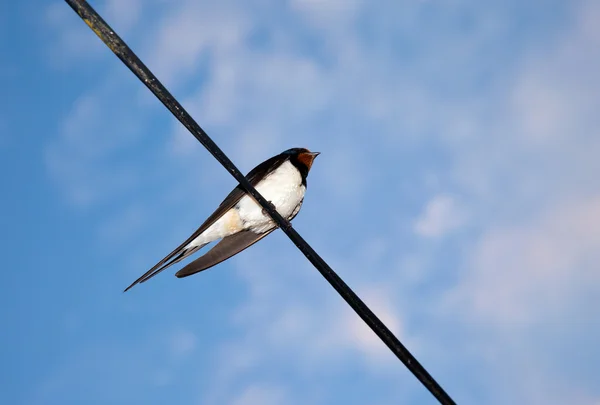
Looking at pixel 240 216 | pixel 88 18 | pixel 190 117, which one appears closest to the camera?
pixel 88 18

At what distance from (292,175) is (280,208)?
306 mm

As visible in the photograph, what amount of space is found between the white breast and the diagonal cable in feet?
8.24

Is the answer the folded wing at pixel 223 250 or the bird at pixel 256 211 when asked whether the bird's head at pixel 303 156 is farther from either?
the folded wing at pixel 223 250

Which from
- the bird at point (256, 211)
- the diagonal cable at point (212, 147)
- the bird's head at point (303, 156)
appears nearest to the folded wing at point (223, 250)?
the bird at point (256, 211)

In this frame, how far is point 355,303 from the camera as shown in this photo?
2.11 metres

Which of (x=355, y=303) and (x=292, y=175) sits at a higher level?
(x=292, y=175)

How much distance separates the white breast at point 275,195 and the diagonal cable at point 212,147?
251 cm

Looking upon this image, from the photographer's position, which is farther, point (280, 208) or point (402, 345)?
point (280, 208)

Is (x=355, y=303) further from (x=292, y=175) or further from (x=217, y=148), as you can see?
(x=292, y=175)

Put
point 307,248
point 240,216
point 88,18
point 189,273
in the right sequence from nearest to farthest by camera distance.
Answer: point 88,18 → point 307,248 → point 189,273 → point 240,216

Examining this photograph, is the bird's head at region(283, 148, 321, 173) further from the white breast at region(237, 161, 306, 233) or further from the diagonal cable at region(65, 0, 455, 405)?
the diagonal cable at region(65, 0, 455, 405)

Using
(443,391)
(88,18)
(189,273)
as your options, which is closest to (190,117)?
(88,18)

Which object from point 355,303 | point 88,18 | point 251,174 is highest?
point 251,174

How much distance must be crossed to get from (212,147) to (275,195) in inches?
106
